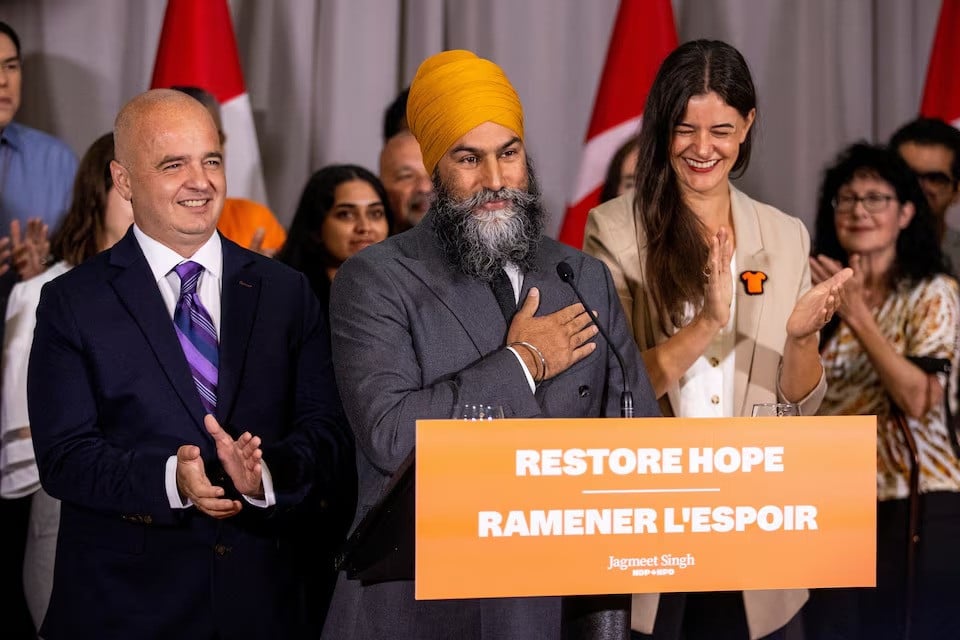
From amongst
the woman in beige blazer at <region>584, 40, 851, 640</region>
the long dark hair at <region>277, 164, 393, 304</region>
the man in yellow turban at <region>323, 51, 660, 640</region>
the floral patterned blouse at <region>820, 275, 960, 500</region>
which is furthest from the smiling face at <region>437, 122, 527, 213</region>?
the floral patterned blouse at <region>820, 275, 960, 500</region>

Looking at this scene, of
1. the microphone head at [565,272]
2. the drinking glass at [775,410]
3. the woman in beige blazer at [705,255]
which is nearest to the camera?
the drinking glass at [775,410]

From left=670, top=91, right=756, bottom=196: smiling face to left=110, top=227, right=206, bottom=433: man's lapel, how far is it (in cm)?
132

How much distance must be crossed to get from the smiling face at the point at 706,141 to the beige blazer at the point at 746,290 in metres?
0.16

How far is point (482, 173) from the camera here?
251 cm

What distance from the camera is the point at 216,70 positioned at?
4.88 meters

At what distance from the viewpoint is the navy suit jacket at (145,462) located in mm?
2312

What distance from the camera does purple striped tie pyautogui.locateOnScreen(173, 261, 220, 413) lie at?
2.44 meters

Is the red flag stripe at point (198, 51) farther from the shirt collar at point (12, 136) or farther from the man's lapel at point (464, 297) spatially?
the man's lapel at point (464, 297)

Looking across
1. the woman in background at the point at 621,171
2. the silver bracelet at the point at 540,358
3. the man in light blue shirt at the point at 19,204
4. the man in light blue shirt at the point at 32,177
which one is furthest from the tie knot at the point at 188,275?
the man in light blue shirt at the point at 32,177

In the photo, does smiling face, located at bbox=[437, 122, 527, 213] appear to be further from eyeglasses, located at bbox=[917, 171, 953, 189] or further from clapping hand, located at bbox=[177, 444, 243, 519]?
eyeglasses, located at bbox=[917, 171, 953, 189]

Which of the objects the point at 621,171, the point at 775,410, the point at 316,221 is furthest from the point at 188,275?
the point at 621,171

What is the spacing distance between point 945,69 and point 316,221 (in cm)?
306

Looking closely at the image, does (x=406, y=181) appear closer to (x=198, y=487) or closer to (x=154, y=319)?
(x=154, y=319)

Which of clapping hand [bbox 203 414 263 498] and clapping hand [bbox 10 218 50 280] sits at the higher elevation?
clapping hand [bbox 10 218 50 280]
